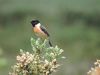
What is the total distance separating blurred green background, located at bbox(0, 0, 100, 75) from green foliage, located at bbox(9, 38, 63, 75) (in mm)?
15917

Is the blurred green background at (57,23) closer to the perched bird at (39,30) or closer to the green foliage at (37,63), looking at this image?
the perched bird at (39,30)

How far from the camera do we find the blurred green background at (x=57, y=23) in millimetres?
20892

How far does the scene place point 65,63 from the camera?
1847cm

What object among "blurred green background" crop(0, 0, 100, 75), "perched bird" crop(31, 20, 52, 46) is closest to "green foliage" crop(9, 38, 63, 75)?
"perched bird" crop(31, 20, 52, 46)

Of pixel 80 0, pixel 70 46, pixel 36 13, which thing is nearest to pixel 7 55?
pixel 70 46

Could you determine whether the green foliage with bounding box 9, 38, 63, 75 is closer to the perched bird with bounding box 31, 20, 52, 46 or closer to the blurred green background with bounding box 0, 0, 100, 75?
the perched bird with bounding box 31, 20, 52, 46

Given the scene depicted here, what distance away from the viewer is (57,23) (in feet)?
74.6

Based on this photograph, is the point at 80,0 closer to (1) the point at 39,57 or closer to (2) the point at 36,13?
(2) the point at 36,13

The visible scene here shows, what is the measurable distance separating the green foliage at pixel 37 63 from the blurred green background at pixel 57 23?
1592 centimetres

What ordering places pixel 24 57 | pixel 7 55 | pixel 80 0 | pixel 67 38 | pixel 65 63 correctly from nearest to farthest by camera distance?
pixel 24 57 → pixel 65 63 → pixel 7 55 → pixel 67 38 → pixel 80 0

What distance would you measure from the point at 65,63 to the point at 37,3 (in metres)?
6.80

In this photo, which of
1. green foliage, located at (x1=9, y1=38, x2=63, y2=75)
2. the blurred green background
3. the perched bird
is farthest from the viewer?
the blurred green background

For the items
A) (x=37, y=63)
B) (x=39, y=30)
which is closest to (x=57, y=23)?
(x=39, y=30)

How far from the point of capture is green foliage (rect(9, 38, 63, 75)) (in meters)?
3.72
